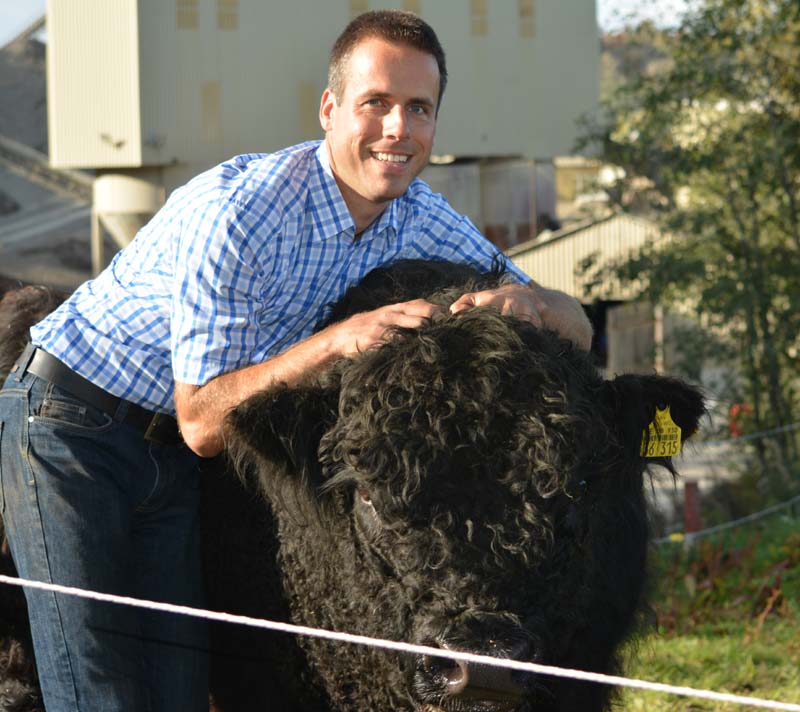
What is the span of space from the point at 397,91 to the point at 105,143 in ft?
58.0

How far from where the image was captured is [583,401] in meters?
3.45

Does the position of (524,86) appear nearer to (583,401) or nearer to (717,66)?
(717,66)

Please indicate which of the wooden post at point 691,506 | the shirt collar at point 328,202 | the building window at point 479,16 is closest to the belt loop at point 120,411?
the shirt collar at point 328,202

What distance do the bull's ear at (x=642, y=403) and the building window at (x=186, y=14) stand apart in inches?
651

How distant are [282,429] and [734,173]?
10.8 m

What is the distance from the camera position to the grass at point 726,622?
5844mm

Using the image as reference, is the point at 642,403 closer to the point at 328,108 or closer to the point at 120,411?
the point at 328,108

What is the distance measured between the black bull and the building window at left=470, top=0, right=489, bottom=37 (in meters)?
18.3

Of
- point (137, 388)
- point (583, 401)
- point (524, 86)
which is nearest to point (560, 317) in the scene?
point (583, 401)

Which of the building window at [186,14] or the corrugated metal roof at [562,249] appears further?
the corrugated metal roof at [562,249]

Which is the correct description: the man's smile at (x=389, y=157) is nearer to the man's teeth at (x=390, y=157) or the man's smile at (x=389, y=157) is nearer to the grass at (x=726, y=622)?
the man's teeth at (x=390, y=157)

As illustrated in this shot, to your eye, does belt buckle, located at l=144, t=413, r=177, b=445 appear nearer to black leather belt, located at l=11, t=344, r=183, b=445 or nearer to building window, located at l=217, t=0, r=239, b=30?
black leather belt, located at l=11, t=344, r=183, b=445

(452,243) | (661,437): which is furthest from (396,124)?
(661,437)

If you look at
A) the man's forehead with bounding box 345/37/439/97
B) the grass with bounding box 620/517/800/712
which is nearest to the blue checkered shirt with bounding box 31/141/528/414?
the man's forehead with bounding box 345/37/439/97
